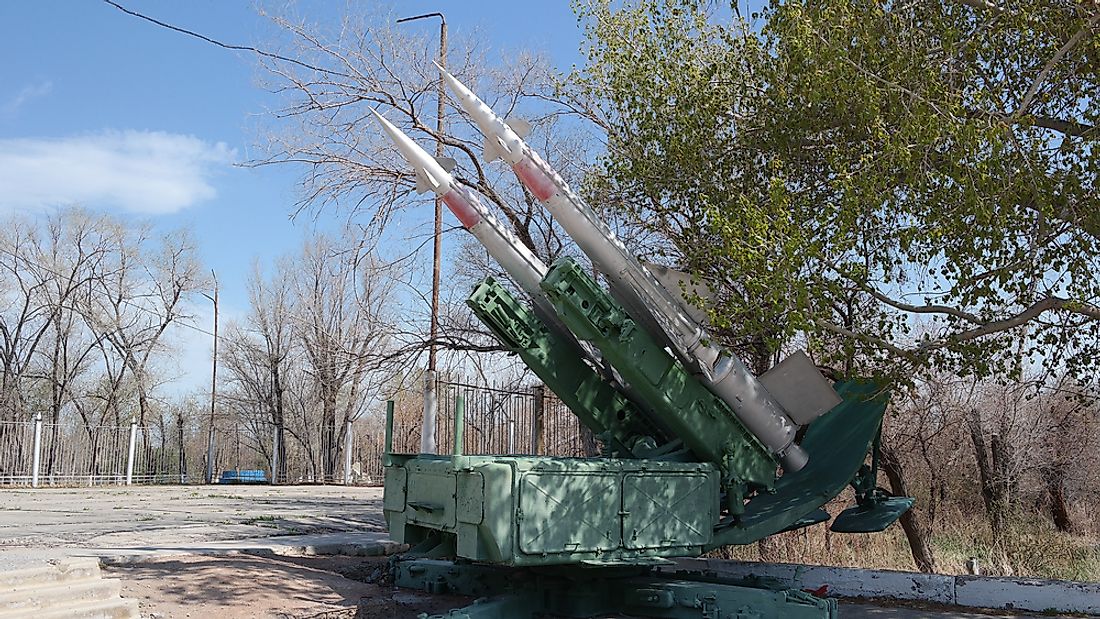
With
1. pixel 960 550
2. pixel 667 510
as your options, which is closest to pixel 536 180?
pixel 667 510

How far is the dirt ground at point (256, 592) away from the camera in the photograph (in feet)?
20.1

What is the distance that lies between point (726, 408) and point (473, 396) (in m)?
3.97

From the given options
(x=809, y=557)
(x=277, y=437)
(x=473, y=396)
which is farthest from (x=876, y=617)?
(x=277, y=437)

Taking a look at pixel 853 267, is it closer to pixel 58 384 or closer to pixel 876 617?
pixel 876 617

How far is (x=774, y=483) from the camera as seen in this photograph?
741 cm

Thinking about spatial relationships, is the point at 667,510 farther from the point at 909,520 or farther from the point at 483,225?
the point at 909,520

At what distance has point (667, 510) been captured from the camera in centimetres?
632

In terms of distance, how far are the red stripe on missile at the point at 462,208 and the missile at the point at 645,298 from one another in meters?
0.49

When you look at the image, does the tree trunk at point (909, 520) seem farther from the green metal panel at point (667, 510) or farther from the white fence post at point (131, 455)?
the white fence post at point (131, 455)

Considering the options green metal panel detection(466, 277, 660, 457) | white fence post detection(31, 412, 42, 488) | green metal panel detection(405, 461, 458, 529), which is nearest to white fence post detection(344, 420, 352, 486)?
white fence post detection(31, 412, 42, 488)

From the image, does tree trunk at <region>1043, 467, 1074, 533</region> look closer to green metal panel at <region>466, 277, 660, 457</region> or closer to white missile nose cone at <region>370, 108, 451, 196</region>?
green metal panel at <region>466, 277, 660, 457</region>

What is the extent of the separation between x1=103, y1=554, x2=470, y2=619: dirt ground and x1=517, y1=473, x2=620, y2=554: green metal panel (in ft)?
4.91

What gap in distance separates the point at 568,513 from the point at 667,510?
861 mm

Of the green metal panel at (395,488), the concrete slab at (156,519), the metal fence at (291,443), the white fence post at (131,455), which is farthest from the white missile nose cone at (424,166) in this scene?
the white fence post at (131,455)
